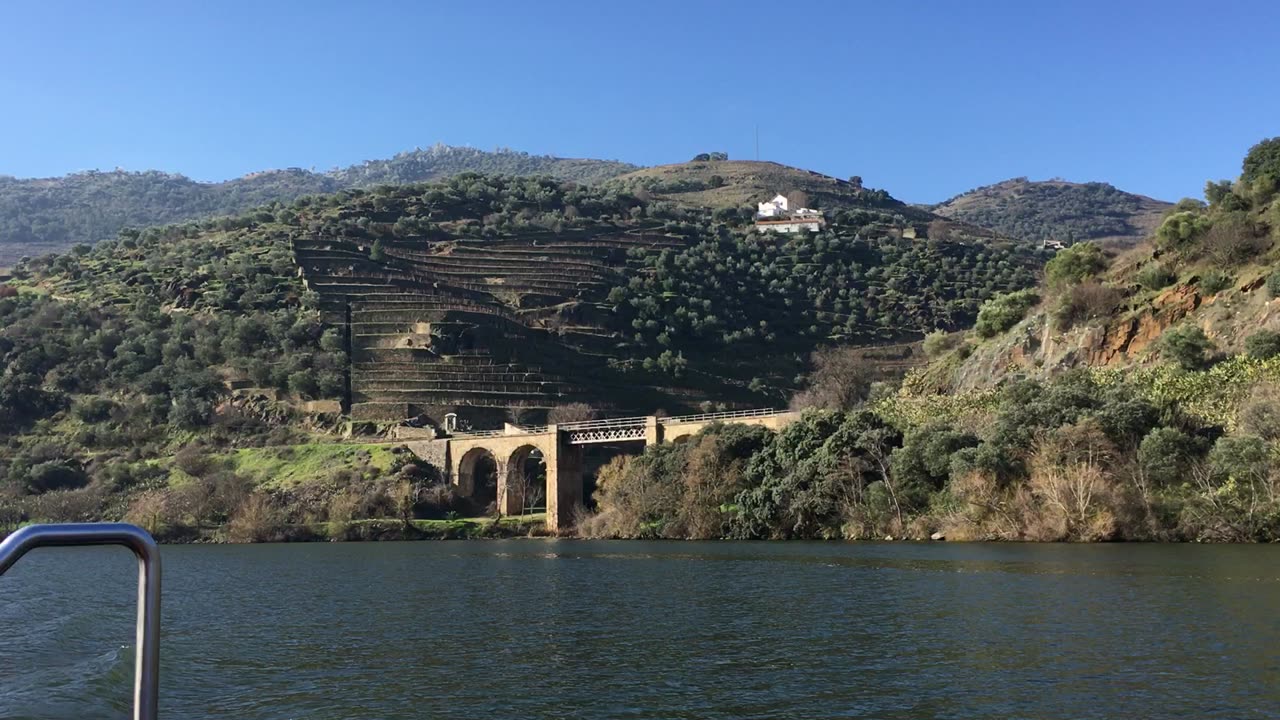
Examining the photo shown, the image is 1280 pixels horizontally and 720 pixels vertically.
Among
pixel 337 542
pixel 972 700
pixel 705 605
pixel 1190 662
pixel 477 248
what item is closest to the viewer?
pixel 972 700

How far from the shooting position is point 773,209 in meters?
143

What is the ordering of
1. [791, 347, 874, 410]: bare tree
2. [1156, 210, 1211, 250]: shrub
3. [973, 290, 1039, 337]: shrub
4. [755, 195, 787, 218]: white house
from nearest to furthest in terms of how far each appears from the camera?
[1156, 210, 1211, 250]: shrub → [973, 290, 1039, 337]: shrub → [791, 347, 874, 410]: bare tree → [755, 195, 787, 218]: white house

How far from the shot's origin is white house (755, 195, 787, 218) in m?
140

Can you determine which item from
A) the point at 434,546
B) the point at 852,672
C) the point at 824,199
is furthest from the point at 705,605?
the point at 824,199

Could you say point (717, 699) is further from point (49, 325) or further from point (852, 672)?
point (49, 325)

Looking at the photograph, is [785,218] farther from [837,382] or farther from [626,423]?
[626,423]

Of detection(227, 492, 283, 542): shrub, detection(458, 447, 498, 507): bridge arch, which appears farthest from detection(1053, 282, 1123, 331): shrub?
detection(227, 492, 283, 542): shrub

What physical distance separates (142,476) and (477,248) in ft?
149

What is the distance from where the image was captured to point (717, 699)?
16.2m

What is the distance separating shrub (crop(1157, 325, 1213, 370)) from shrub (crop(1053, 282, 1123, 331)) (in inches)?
344

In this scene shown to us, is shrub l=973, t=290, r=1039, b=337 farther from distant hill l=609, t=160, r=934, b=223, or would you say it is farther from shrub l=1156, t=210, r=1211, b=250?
distant hill l=609, t=160, r=934, b=223

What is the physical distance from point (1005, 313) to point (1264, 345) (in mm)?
22301

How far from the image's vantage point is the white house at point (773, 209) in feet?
458

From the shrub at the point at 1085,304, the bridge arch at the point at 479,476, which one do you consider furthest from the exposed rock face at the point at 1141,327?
the bridge arch at the point at 479,476
